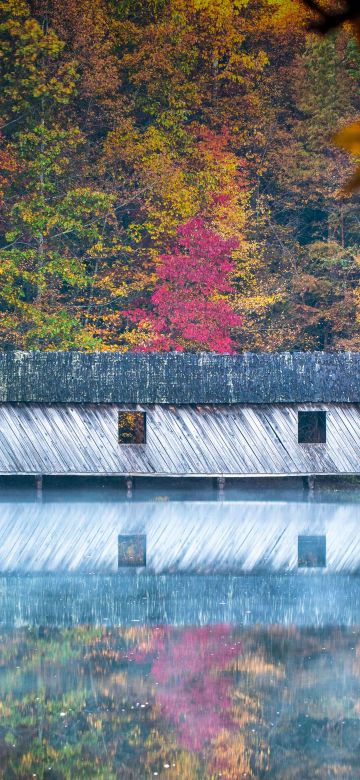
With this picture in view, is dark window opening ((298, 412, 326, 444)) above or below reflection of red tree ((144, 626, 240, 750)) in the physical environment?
above

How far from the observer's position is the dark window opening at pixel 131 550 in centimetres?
2078

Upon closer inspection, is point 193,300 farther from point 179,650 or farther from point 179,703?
point 179,703

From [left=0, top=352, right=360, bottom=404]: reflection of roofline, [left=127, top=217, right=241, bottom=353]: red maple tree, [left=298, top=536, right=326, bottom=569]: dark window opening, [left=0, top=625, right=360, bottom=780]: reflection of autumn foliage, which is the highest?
[left=127, top=217, right=241, bottom=353]: red maple tree

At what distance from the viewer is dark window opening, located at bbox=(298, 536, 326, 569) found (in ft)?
68.6

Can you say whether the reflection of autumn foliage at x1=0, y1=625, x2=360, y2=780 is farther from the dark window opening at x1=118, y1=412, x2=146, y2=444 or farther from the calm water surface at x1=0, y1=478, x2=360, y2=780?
the dark window opening at x1=118, y1=412, x2=146, y2=444

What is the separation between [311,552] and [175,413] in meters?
11.9

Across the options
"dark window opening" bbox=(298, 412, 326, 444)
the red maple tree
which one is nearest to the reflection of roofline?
"dark window opening" bbox=(298, 412, 326, 444)

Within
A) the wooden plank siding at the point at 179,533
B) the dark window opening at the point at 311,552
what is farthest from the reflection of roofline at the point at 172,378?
the dark window opening at the point at 311,552

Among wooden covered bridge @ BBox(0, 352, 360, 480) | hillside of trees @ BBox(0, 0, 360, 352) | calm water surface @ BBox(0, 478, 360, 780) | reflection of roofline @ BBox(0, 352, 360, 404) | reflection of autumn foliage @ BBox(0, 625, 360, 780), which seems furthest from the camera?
hillside of trees @ BBox(0, 0, 360, 352)

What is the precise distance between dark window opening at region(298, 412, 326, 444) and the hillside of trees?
3730 millimetres

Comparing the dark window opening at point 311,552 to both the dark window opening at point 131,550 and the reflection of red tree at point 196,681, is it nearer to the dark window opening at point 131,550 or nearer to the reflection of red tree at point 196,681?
the dark window opening at point 131,550

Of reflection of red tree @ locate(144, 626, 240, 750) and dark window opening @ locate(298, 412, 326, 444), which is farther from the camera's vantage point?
dark window opening @ locate(298, 412, 326, 444)

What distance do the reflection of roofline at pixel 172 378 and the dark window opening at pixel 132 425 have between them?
3459 mm

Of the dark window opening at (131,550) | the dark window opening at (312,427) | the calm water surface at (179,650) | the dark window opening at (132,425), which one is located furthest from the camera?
the dark window opening at (312,427)
